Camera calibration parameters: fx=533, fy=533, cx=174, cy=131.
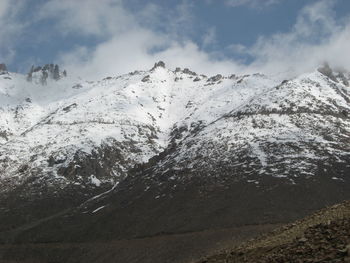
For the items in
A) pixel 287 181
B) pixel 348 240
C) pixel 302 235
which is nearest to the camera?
pixel 348 240

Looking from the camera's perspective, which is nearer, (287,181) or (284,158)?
(287,181)

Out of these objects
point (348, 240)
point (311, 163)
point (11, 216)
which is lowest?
point (348, 240)

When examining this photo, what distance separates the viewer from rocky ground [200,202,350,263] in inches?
646

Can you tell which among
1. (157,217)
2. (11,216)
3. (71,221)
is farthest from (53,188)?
(157,217)

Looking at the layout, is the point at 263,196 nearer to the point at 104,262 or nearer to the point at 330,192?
the point at 330,192

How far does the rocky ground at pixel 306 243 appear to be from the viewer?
646 inches

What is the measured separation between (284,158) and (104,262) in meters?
79.2

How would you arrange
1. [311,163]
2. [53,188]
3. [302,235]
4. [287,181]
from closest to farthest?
1. [302,235]
2. [287,181]
3. [311,163]
4. [53,188]

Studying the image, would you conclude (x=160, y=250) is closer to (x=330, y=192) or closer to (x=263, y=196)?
(x=263, y=196)

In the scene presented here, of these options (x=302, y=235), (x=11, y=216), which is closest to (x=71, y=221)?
(x=11, y=216)

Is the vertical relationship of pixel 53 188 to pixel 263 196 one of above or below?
above

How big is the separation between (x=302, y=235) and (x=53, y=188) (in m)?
181

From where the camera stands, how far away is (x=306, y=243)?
17.9 meters

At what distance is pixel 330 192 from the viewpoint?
137375mm
